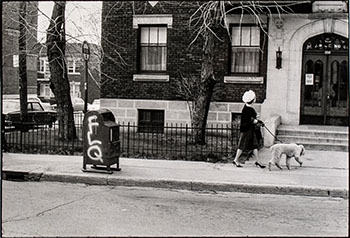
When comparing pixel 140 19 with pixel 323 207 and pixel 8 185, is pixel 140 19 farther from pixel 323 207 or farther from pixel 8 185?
pixel 323 207

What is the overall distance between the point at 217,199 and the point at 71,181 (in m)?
3.16

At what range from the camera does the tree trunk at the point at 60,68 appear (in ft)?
44.2

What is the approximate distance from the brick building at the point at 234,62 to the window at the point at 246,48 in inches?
1.4

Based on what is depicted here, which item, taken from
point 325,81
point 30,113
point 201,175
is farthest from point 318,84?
point 30,113

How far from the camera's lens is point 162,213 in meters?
6.65

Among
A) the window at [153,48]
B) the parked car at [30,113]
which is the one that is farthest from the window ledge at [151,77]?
the parked car at [30,113]

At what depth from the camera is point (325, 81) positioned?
1552 cm

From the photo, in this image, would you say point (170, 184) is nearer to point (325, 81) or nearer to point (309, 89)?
point (309, 89)

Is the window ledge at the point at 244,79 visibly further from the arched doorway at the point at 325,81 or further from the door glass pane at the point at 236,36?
the arched doorway at the point at 325,81

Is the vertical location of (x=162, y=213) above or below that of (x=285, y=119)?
below

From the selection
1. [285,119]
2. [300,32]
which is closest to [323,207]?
[285,119]

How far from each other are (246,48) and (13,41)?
7.78 metres

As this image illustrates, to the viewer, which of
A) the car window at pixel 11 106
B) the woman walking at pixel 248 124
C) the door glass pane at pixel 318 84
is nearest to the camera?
the woman walking at pixel 248 124

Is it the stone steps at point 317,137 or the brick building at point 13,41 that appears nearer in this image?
the stone steps at point 317,137
